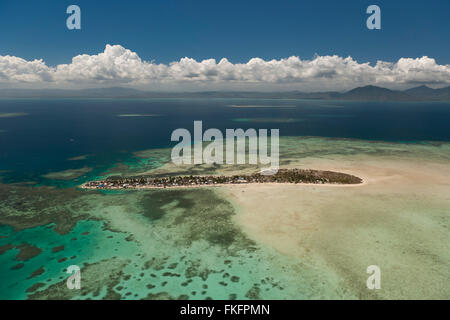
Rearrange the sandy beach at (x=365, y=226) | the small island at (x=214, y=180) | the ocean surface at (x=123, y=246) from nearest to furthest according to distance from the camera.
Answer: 1. the ocean surface at (x=123, y=246)
2. the sandy beach at (x=365, y=226)
3. the small island at (x=214, y=180)

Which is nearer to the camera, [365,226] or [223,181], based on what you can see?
[365,226]

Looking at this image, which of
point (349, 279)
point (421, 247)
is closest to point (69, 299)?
point (349, 279)

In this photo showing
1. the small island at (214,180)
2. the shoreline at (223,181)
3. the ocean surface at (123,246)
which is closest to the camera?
the ocean surface at (123,246)

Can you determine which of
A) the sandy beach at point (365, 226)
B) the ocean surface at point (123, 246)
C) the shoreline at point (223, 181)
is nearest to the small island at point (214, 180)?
Answer: the shoreline at point (223, 181)

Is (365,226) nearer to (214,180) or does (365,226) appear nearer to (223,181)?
(223,181)

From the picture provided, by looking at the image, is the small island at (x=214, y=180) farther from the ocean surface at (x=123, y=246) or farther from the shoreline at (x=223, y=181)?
the ocean surface at (x=123, y=246)

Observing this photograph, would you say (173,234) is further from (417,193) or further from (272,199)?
(417,193)

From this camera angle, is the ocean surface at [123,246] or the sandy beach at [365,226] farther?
the sandy beach at [365,226]

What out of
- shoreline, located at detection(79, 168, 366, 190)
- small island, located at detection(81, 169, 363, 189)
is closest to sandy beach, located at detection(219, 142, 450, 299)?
shoreline, located at detection(79, 168, 366, 190)

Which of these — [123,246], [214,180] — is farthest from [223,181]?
[123,246]

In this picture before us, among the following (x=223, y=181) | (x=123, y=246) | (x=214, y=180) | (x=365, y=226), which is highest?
(x=214, y=180)
